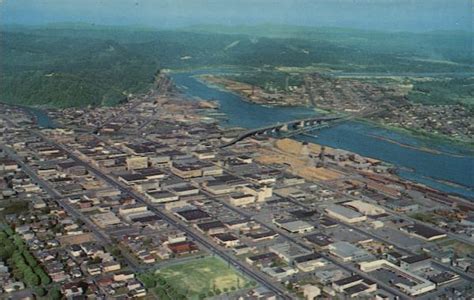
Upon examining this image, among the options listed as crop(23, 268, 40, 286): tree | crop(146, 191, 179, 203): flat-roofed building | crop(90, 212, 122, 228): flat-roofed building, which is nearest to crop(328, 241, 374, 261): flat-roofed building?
crop(146, 191, 179, 203): flat-roofed building

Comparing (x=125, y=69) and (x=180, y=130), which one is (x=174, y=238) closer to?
(x=180, y=130)

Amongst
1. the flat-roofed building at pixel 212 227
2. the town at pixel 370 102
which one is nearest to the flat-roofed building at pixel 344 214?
the flat-roofed building at pixel 212 227

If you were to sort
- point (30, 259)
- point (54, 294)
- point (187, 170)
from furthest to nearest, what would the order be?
1. point (187, 170)
2. point (30, 259)
3. point (54, 294)

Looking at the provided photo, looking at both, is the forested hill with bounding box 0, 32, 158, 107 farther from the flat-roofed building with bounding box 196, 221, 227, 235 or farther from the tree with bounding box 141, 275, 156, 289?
the tree with bounding box 141, 275, 156, 289

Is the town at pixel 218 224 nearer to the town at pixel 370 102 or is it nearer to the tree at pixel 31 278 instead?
the tree at pixel 31 278

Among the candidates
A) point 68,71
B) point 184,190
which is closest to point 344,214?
point 184,190

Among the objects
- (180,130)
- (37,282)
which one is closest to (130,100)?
(180,130)

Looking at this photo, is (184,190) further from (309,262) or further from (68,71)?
(68,71)
